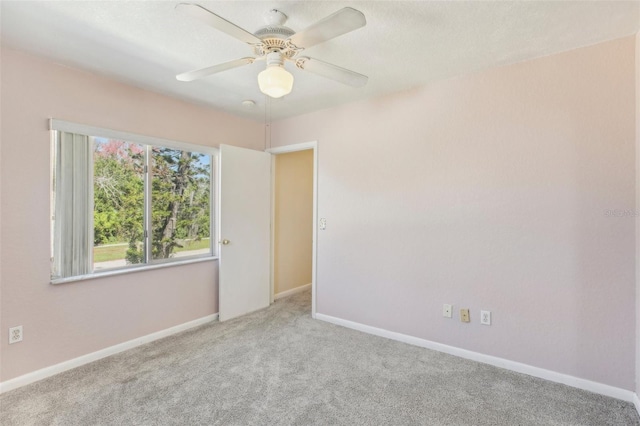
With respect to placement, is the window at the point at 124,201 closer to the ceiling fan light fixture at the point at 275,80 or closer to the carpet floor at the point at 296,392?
the carpet floor at the point at 296,392

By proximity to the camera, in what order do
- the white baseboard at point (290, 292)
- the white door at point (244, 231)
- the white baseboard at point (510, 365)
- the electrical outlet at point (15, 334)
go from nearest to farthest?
the white baseboard at point (510, 365) < the electrical outlet at point (15, 334) < the white door at point (244, 231) < the white baseboard at point (290, 292)

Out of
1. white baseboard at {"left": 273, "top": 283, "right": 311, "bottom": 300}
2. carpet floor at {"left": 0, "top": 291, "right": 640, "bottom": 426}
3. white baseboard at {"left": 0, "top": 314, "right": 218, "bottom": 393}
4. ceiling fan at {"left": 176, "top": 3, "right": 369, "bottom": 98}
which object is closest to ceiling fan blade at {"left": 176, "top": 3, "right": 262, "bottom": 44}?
ceiling fan at {"left": 176, "top": 3, "right": 369, "bottom": 98}

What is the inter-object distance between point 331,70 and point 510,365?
2.56m

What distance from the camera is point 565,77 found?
220 centimetres

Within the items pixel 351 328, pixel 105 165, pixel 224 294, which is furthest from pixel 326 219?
pixel 105 165

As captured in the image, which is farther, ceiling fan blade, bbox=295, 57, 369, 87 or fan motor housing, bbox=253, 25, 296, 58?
ceiling fan blade, bbox=295, 57, 369, 87

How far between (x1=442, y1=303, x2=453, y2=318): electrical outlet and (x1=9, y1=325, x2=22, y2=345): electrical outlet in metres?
3.29

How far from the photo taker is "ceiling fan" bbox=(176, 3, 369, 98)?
138cm

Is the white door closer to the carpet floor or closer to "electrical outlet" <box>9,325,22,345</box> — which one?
the carpet floor

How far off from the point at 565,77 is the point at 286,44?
201 cm

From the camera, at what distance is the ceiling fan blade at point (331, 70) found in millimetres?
1778

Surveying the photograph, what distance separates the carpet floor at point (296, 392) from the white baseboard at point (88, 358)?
0.21 feet

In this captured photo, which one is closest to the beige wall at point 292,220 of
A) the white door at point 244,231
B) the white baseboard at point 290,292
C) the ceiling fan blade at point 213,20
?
the white baseboard at point 290,292

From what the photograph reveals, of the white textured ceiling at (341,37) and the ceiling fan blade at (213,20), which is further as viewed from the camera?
the white textured ceiling at (341,37)
